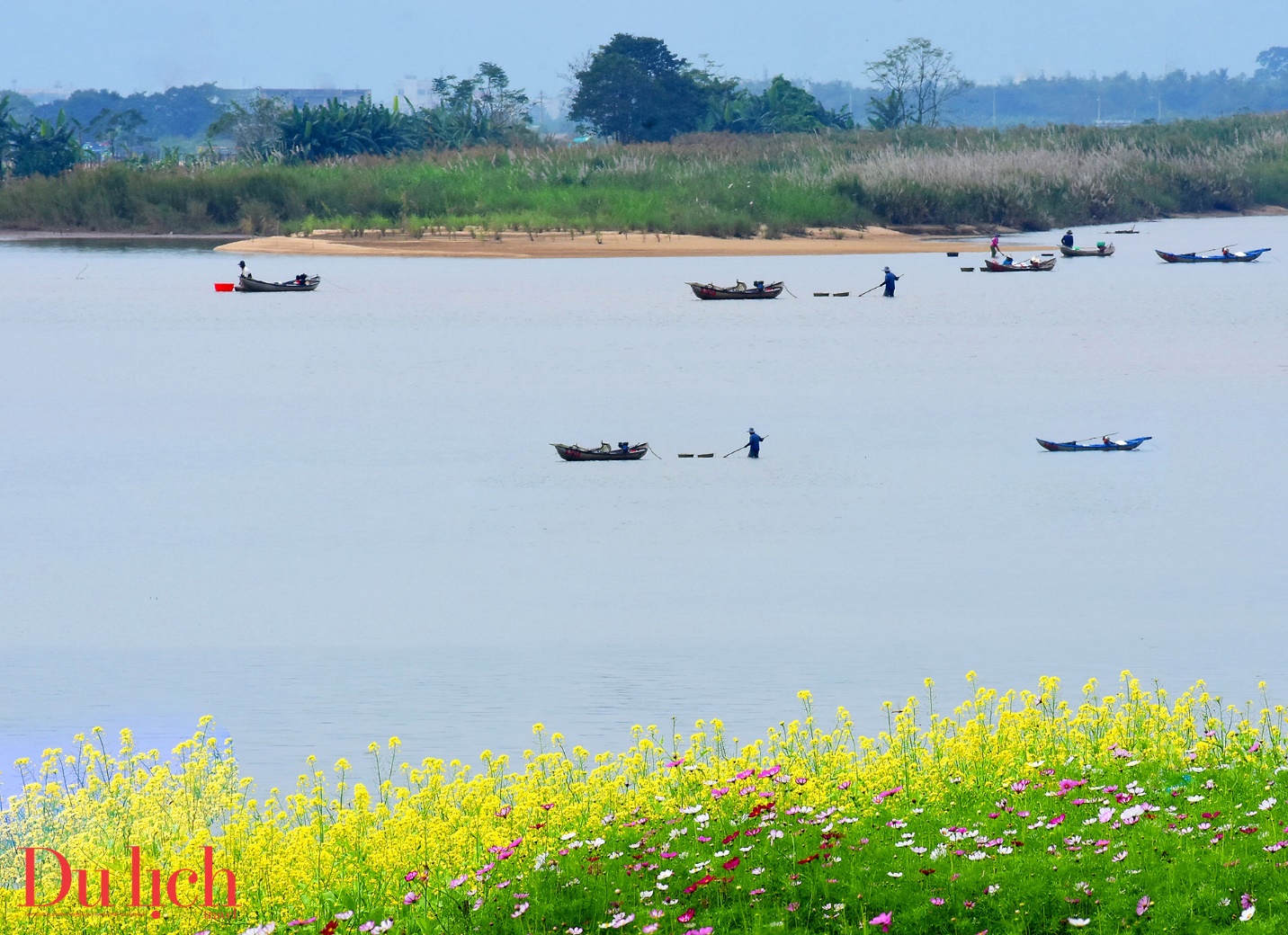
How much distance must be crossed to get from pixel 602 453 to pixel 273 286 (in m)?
35.6

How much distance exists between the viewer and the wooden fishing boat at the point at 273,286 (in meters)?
61.2

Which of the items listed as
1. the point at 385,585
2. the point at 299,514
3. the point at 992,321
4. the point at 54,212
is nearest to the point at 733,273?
the point at 992,321

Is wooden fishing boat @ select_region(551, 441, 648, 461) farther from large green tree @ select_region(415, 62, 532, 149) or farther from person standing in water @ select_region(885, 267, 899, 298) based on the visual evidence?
large green tree @ select_region(415, 62, 532, 149)

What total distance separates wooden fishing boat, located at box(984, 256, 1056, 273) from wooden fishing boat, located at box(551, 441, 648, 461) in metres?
37.0

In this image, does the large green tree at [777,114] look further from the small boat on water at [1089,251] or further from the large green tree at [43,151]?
the large green tree at [43,151]

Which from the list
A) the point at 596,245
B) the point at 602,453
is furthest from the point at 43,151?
the point at 602,453

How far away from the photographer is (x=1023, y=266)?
2625 inches

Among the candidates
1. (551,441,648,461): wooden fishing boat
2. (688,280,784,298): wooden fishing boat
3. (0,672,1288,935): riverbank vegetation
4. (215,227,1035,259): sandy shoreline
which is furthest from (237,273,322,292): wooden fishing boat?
(0,672,1288,935): riverbank vegetation

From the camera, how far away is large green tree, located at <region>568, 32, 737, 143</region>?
406 ft

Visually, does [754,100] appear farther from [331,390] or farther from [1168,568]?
[1168,568]

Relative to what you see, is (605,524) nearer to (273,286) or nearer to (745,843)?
(745,843)

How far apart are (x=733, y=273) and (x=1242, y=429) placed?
39.4 metres

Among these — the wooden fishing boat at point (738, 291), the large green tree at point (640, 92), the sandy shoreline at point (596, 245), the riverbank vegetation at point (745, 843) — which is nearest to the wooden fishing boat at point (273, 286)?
the sandy shoreline at point (596, 245)

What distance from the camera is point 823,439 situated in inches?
1270
